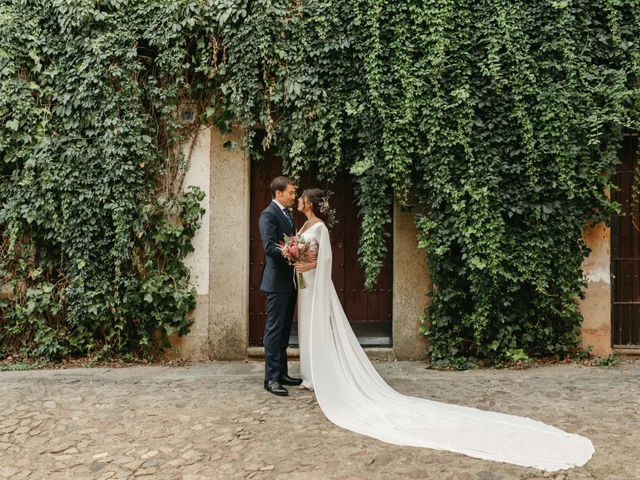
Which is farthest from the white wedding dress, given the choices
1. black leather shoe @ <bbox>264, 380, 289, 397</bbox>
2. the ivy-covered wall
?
the ivy-covered wall

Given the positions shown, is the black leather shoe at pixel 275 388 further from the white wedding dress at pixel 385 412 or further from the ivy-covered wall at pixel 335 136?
the ivy-covered wall at pixel 335 136

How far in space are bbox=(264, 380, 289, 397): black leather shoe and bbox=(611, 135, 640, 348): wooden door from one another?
4.49 metres

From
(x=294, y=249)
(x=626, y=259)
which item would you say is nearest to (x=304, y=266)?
(x=294, y=249)

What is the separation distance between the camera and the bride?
151 inches

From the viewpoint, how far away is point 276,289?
533cm

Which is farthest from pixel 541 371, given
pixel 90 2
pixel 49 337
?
pixel 90 2

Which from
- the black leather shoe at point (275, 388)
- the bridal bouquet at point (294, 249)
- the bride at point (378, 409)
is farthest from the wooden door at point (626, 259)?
the black leather shoe at point (275, 388)

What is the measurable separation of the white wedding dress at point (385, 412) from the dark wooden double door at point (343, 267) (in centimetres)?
187

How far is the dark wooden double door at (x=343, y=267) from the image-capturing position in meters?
7.21

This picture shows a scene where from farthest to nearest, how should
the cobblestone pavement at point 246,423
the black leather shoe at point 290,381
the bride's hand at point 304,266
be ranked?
1. the black leather shoe at point 290,381
2. the bride's hand at point 304,266
3. the cobblestone pavement at point 246,423

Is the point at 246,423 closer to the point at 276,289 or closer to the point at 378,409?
the point at 378,409

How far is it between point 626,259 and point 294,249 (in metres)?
4.64

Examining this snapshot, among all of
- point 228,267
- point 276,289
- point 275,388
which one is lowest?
point 275,388

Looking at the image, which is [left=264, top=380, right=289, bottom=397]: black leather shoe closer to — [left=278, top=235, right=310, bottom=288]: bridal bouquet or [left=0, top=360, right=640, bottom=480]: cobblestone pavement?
[left=0, top=360, right=640, bottom=480]: cobblestone pavement
